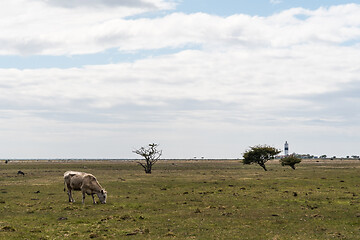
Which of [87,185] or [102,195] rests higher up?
[87,185]

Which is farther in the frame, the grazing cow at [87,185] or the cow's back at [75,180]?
the cow's back at [75,180]

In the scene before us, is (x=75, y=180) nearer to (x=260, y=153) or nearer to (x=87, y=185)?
(x=87, y=185)

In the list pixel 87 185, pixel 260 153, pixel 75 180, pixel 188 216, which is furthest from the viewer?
pixel 260 153

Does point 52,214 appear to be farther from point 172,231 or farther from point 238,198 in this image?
point 238,198

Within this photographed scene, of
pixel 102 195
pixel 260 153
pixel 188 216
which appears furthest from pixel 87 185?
pixel 260 153

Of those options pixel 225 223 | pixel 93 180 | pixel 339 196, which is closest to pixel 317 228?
pixel 225 223

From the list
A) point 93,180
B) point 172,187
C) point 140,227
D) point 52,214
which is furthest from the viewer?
point 172,187

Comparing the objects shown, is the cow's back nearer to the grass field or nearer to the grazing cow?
the grazing cow

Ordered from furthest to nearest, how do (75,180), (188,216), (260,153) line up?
(260,153), (75,180), (188,216)

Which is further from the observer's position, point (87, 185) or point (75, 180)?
point (75, 180)

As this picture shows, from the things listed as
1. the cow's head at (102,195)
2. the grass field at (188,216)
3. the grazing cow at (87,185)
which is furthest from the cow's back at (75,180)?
the cow's head at (102,195)

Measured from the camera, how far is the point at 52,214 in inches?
1090

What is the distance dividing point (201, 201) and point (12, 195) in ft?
67.7

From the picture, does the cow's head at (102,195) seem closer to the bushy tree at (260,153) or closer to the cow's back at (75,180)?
the cow's back at (75,180)
